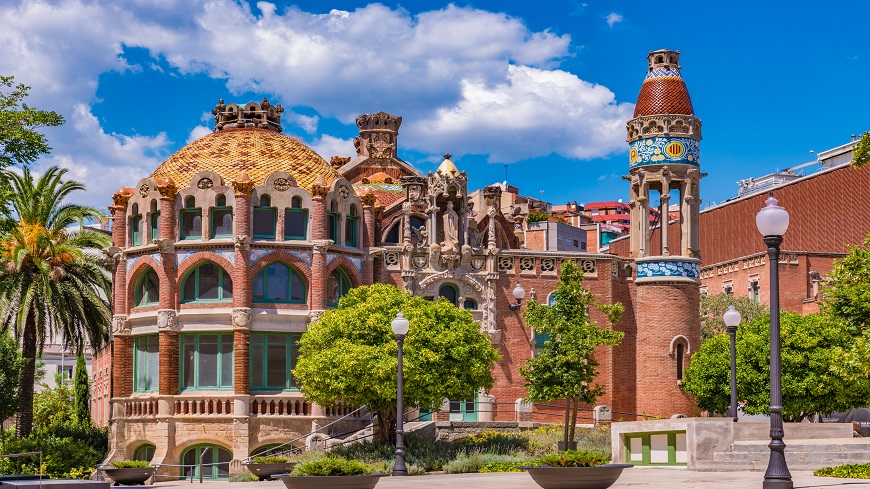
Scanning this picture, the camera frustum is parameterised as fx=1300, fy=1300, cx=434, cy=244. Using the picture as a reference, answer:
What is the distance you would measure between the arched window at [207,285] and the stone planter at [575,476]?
26.5 meters

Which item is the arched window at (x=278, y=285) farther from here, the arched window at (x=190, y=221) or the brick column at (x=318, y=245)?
the arched window at (x=190, y=221)

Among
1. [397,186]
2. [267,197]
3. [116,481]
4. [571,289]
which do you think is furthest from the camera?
[397,186]

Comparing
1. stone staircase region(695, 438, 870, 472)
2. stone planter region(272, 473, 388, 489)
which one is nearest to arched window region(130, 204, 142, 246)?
stone staircase region(695, 438, 870, 472)

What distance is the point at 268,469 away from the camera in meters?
37.0

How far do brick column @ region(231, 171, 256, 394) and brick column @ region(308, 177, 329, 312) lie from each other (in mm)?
2354

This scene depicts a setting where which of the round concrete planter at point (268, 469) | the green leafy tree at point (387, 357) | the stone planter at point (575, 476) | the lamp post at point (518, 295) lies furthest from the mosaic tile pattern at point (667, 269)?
the stone planter at point (575, 476)

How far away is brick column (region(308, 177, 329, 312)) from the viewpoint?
158ft

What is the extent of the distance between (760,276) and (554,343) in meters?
30.8

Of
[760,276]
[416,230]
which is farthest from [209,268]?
[760,276]

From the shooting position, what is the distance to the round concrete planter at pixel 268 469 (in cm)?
3669

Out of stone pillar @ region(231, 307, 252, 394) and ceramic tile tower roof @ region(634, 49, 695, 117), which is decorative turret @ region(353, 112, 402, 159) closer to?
ceramic tile tower roof @ region(634, 49, 695, 117)

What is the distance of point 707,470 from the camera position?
31.8 m

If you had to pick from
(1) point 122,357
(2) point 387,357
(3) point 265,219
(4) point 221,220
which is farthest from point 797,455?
(1) point 122,357

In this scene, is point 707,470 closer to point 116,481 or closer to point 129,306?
point 116,481
